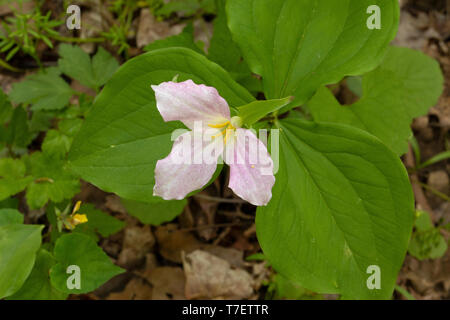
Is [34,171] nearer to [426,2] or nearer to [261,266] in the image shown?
[261,266]

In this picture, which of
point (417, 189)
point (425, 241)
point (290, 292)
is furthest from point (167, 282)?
point (417, 189)

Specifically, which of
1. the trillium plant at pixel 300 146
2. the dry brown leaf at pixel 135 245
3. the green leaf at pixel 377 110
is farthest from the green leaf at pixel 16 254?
the green leaf at pixel 377 110

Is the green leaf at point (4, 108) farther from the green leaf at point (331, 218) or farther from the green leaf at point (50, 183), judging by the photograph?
the green leaf at point (331, 218)

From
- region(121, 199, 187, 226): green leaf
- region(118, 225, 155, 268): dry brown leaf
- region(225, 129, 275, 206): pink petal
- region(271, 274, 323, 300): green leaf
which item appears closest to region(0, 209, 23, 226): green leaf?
region(121, 199, 187, 226): green leaf

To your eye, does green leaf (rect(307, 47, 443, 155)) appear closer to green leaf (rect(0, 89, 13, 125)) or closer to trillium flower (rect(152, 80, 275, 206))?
trillium flower (rect(152, 80, 275, 206))

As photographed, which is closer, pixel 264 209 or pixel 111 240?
pixel 264 209

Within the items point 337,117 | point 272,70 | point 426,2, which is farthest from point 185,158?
point 426,2
